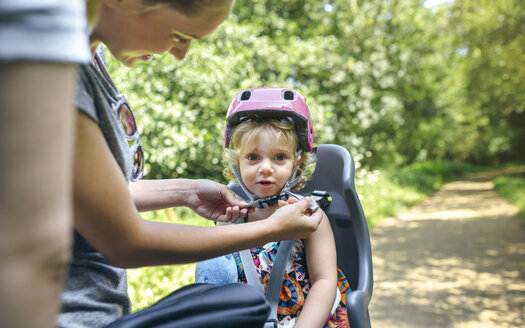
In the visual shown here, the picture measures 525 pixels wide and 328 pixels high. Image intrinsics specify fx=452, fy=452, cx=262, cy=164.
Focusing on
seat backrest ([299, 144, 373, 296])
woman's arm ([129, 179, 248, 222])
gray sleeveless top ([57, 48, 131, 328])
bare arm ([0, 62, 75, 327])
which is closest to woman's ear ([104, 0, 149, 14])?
gray sleeveless top ([57, 48, 131, 328])

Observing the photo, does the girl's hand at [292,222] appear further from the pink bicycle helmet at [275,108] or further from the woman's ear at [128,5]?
the pink bicycle helmet at [275,108]

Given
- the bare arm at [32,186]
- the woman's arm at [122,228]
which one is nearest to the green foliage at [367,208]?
the woman's arm at [122,228]

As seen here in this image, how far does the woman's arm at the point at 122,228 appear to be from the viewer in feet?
2.45

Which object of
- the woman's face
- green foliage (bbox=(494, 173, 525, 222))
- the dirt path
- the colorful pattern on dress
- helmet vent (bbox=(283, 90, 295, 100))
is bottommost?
green foliage (bbox=(494, 173, 525, 222))

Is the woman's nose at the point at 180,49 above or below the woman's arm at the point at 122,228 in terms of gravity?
above

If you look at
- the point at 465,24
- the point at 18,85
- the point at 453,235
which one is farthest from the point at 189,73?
the point at 465,24

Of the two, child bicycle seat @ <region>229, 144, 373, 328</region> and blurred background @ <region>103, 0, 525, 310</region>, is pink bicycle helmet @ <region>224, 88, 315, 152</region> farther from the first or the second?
blurred background @ <region>103, 0, 525, 310</region>

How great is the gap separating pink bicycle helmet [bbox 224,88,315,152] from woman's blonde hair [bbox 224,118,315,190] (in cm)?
3

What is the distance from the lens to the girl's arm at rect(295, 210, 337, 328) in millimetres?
1563

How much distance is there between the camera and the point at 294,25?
31.7 ft

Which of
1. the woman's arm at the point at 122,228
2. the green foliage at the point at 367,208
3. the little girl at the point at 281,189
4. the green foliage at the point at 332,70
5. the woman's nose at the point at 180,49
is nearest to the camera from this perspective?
the woman's arm at the point at 122,228

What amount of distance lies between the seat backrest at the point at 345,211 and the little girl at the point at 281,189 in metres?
0.08

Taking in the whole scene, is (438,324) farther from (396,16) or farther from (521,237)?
(396,16)

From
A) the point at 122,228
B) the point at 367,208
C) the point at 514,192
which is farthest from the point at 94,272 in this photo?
the point at 514,192
